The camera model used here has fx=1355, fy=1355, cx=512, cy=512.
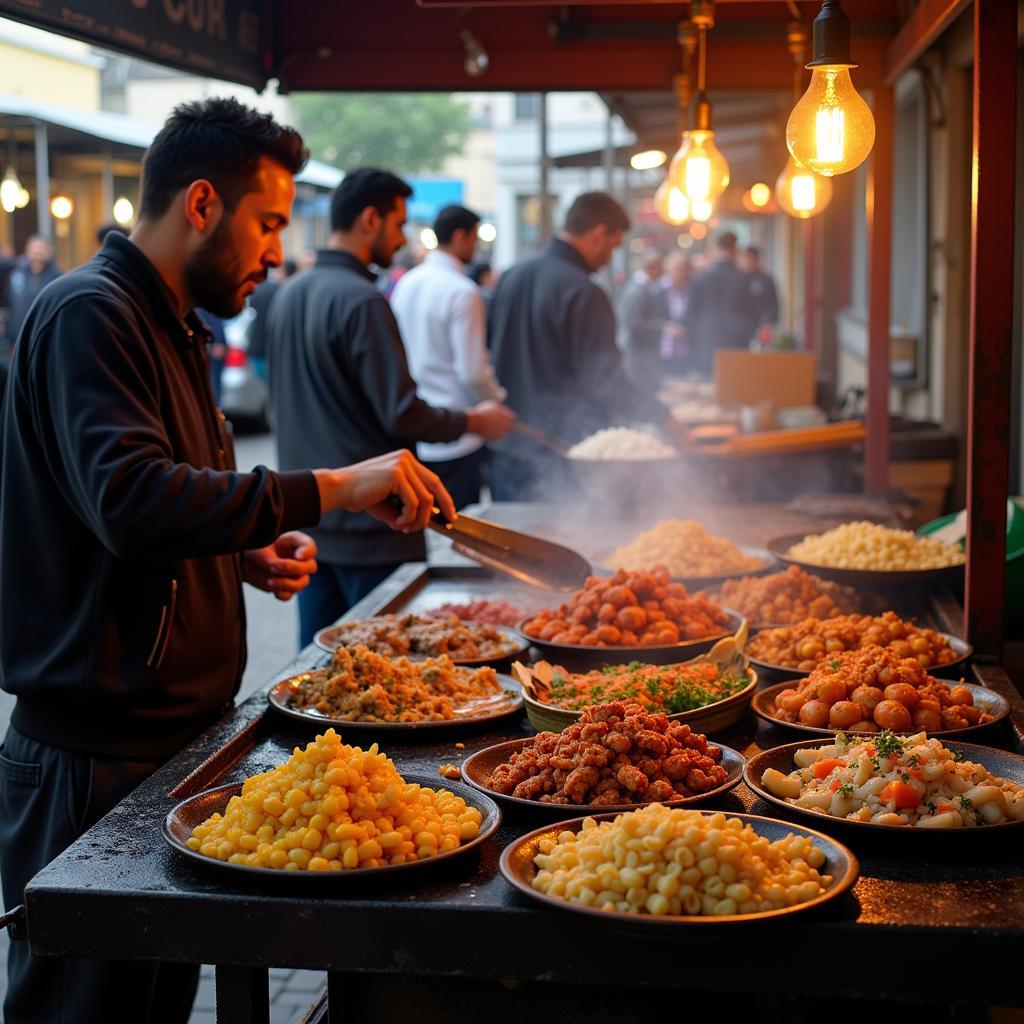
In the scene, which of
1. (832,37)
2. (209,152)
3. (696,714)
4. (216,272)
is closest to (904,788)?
(696,714)

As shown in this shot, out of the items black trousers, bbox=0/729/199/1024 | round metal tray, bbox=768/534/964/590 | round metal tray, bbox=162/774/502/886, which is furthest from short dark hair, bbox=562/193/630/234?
round metal tray, bbox=162/774/502/886

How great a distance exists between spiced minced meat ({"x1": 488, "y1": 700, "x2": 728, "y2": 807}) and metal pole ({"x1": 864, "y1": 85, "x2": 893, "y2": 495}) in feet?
13.3

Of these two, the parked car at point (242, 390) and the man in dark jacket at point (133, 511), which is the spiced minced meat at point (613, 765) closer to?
the man in dark jacket at point (133, 511)

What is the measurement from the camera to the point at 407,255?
22906 mm

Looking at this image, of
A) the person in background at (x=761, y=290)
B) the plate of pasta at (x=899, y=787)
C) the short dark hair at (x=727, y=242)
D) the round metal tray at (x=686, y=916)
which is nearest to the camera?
the round metal tray at (x=686, y=916)

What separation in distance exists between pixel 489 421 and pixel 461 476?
2.05m

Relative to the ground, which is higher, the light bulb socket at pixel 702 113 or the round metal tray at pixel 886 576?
the light bulb socket at pixel 702 113

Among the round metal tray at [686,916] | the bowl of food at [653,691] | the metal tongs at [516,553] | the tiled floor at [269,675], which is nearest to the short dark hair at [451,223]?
the tiled floor at [269,675]

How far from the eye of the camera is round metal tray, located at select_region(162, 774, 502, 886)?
2139mm

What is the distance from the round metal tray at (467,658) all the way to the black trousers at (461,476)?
3.90 meters

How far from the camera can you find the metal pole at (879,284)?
5.99 m

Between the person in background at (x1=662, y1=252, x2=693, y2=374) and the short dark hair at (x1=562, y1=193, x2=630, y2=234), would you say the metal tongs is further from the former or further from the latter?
the person in background at (x1=662, y1=252, x2=693, y2=374)

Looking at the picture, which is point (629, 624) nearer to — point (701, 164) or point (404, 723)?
point (404, 723)

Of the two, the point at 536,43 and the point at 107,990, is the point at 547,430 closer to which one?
the point at 536,43
